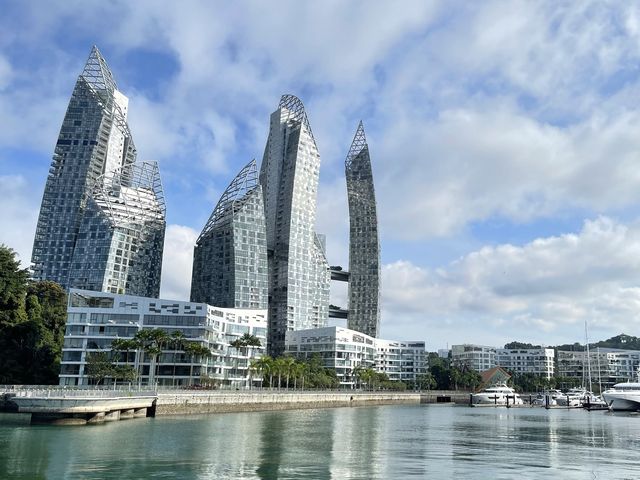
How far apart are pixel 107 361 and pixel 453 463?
92.4m

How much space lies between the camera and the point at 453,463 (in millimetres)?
50156

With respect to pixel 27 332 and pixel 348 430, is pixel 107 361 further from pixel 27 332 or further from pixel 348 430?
pixel 348 430

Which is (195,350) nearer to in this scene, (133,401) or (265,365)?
(265,365)

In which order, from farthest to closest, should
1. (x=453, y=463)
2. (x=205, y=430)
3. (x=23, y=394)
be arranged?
(x=23, y=394), (x=205, y=430), (x=453, y=463)

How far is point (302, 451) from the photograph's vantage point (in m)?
56.3

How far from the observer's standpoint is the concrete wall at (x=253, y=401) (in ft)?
314

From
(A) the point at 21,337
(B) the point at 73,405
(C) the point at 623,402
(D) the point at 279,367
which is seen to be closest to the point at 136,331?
(A) the point at 21,337

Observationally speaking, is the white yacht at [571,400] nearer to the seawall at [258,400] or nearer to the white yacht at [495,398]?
the white yacht at [495,398]

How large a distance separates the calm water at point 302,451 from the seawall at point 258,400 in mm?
10290

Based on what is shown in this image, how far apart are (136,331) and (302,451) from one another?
91377 millimetres

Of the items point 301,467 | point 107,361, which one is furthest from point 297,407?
point 301,467

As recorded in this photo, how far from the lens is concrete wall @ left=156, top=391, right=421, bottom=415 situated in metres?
95.7

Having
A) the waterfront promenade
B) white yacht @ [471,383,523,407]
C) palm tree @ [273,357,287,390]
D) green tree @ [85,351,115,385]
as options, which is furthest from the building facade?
white yacht @ [471,383,523,407]

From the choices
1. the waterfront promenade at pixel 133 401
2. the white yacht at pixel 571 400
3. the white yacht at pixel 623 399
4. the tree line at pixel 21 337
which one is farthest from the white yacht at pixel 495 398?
the tree line at pixel 21 337
